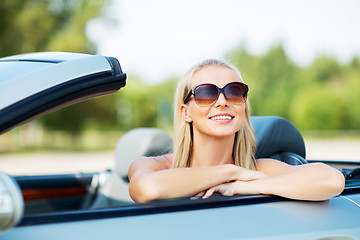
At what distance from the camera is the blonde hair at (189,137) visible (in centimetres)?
202

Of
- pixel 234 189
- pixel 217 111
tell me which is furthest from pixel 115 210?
pixel 217 111

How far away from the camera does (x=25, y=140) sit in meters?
18.7

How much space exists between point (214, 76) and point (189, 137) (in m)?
0.38

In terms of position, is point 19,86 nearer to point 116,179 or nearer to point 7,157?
point 116,179

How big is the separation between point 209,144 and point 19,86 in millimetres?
1070

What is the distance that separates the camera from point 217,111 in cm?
179

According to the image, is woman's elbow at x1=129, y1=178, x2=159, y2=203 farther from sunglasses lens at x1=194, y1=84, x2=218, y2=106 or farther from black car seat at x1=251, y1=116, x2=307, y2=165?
black car seat at x1=251, y1=116, x2=307, y2=165

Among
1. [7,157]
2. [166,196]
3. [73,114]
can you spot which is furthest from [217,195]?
[73,114]

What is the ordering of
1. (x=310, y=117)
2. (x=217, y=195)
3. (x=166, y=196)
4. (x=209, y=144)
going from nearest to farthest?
(x=166, y=196) → (x=217, y=195) → (x=209, y=144) → (x=310, y=117)

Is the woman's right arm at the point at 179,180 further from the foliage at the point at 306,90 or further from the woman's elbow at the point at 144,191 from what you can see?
the foliage at the point at 306,90

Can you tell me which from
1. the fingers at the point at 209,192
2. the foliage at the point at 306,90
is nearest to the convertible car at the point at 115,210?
the fingers at the point at 209,192

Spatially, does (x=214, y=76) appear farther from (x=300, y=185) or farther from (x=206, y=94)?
(x=300, y=185)

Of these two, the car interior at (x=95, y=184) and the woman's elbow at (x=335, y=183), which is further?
the car interior at (x=95, y=184)

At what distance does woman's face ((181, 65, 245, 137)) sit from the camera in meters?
1.79
